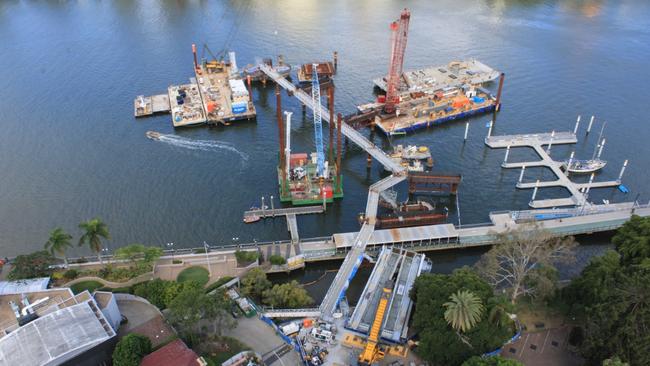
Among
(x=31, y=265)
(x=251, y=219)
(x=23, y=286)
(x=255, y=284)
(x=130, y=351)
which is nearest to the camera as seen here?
(x=130, y=351)

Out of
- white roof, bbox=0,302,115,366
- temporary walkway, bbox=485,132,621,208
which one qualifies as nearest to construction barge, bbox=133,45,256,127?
temporary walkway, bbox=485,132,621,208

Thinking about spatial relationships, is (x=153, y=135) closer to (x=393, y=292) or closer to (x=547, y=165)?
(x=393, y=292)

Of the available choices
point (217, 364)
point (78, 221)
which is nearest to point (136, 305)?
point (217, 364)

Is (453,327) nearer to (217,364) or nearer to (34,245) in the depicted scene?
(217,364)

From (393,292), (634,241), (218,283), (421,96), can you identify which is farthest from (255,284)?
(421,96)

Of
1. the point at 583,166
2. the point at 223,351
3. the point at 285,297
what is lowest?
the point at 223,351

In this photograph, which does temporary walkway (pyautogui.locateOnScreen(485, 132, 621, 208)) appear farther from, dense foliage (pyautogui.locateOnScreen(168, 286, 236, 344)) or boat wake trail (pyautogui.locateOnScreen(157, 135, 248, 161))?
dense foliage (pyautogui.locateOnScreen(168, 286, 236, 344))

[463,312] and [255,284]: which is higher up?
[463,312]

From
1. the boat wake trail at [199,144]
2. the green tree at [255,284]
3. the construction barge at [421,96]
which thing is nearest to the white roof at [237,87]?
the boat wake trail at [199,144]
